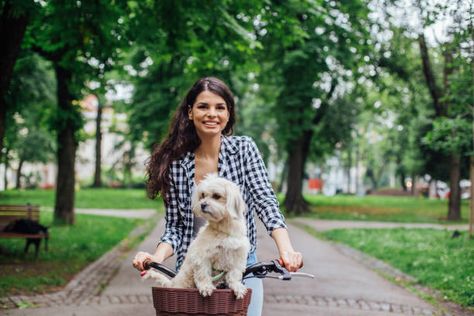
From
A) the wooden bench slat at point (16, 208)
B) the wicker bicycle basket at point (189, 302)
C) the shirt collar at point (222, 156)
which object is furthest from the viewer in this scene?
the wooden bench slat at point (16, 208)

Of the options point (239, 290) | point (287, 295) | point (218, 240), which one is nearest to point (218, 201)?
point (218, 240)

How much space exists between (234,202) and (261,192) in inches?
22.4

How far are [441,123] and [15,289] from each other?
11.0 meters

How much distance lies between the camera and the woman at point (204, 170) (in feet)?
11.9

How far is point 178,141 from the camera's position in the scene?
150 inches

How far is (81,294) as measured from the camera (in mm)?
9250

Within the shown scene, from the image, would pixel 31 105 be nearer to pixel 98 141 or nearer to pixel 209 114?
pixel 209 114

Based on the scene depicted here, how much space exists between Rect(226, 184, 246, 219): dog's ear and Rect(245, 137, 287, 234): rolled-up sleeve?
17.8 inches

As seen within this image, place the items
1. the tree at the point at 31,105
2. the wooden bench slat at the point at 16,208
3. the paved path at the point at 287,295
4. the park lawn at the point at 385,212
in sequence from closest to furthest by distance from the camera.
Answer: the paved path at the point at 287,295, the tree at the point at 31,105, the wooden bench slat at the point at 16,208, the park lawn at the point at 385,212

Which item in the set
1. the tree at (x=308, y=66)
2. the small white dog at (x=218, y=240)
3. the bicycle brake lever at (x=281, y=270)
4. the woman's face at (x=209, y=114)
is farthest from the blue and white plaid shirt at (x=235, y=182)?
the tree at (x=308, y=66)

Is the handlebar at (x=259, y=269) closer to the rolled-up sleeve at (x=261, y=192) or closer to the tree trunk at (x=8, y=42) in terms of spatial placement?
the rolled-up sleeve at (x=261, y=192)

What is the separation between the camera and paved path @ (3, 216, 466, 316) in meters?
8.18

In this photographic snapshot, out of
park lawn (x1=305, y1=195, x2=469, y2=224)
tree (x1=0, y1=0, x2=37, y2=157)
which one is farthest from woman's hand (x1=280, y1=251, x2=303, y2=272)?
park lawn (x1=305, y1=195, x2=469, y2=224)

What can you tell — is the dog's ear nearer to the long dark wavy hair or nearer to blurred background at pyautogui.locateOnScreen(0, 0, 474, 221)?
the long dark wavy hair
